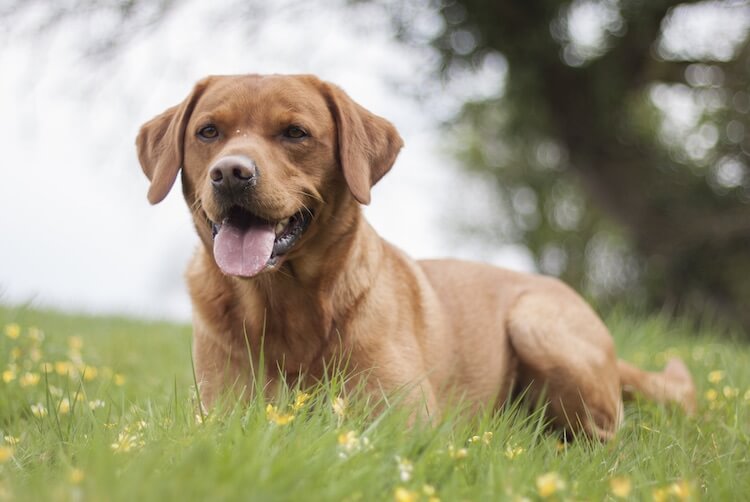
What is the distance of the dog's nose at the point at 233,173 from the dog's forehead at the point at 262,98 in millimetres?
413

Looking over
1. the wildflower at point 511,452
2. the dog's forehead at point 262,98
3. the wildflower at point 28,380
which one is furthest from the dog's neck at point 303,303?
the wildflower at point 28,380

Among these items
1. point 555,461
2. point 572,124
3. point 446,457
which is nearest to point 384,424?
point 446,457

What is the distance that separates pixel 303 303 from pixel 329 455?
1272 millimetres

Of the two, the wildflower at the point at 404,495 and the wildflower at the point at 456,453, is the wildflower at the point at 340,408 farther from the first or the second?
the wildflower at the point at 404,495

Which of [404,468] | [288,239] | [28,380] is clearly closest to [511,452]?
[404,468]

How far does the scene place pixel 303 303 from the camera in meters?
3.72

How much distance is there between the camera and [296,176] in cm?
363

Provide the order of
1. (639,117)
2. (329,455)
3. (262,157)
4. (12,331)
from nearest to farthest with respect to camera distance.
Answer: (329,455) → (262,157) → (12,331) → (639,117)

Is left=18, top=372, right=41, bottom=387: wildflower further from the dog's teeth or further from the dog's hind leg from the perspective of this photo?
the dog's hind leg

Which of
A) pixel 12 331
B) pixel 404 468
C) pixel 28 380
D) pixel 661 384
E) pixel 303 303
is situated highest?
pixel 303 303

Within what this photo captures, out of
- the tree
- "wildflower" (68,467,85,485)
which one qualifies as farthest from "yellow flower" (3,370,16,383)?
the tree

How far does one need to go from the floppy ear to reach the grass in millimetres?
997

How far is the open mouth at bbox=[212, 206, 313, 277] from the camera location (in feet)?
11.3

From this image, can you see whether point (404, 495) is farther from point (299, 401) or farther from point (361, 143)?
point (361, 143)
